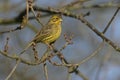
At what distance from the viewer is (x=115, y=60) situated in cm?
1128

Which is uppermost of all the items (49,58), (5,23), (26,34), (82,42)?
(49,58)

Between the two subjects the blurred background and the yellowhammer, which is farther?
the blurred background

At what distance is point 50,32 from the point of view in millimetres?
7980

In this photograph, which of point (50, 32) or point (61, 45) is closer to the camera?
point (50, 32)

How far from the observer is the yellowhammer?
763cm

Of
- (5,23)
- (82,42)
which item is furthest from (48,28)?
(82,42)

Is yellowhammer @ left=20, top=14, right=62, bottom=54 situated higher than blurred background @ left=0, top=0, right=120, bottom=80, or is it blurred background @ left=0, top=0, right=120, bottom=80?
yellowhammer @ left=20, top=14, right=62, bottom=54

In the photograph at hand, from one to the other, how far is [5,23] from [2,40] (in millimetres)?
1239

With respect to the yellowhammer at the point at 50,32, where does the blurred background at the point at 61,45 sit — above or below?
below

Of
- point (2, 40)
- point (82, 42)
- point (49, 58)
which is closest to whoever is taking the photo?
point (49, 58)

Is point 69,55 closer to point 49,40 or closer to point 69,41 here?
point 49,40

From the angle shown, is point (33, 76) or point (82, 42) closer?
point (33, 76)

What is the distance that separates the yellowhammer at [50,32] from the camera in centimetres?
763

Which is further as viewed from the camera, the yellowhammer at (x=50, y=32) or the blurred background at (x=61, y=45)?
the blurred background at (x=61, y=45)
